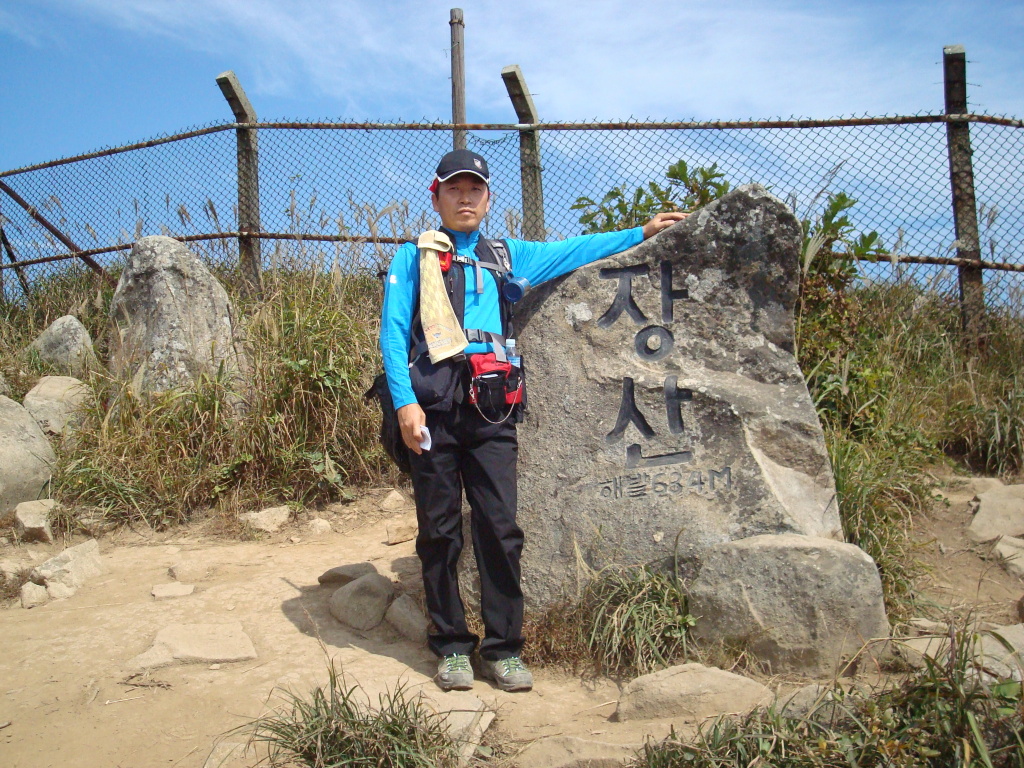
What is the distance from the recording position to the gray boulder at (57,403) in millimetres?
5422

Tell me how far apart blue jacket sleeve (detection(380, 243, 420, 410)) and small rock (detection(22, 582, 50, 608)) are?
2205mm

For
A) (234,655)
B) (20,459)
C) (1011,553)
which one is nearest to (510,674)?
(234,655)

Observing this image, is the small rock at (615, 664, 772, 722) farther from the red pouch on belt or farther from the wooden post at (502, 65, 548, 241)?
the wooden post at (502, 65, 548, 241)

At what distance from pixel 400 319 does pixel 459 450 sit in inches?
21.0

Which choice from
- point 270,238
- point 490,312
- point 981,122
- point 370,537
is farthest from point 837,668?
point 270,238

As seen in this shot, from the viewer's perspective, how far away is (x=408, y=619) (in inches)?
136

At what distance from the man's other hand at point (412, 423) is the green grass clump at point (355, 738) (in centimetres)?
81

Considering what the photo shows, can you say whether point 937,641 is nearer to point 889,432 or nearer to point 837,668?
point 837,668

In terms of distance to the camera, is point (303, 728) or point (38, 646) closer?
point (303, 728)

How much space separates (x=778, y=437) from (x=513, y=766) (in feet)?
5.21

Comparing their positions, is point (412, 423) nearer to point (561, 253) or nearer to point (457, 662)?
point (457, 662)

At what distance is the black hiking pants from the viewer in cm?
304

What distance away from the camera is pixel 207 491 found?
488 centimetres

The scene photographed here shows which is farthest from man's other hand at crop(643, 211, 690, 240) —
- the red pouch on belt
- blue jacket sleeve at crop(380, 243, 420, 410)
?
blue jacket sleeve at crop(380, 243, 420, 410)
